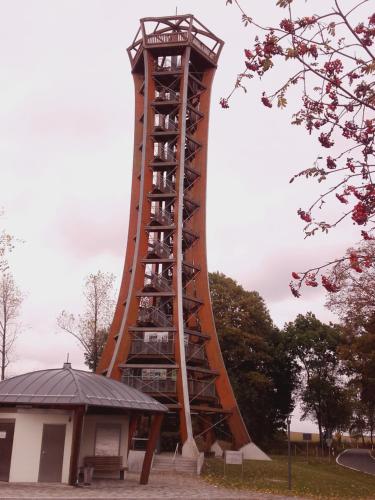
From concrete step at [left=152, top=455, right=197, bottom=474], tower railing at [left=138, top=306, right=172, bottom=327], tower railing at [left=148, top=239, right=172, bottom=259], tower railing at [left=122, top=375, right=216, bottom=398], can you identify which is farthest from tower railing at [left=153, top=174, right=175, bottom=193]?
concrete step at [left=152, top=455, right=197, bottom=474]

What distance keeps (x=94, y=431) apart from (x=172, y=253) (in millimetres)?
18044

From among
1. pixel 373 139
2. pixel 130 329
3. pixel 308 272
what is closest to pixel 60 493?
pixel 308 272

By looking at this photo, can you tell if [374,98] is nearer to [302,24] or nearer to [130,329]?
[302,24]

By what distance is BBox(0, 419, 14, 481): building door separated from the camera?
53.3 ft

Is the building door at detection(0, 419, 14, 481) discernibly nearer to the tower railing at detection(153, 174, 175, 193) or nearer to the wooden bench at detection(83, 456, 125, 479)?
the wooden bench at detection(83, 456, 125, 479)

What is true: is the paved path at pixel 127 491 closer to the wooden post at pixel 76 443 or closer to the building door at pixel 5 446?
the wooden post at pixel 76 443

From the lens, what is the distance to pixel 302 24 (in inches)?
242

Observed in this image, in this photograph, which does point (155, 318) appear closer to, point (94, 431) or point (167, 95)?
point (94, 431)

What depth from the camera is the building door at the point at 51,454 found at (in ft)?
53.7

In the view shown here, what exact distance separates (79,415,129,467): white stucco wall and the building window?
0.11 m

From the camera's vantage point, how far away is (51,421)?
1683cm

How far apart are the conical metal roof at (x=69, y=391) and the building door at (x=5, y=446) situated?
3.80ft

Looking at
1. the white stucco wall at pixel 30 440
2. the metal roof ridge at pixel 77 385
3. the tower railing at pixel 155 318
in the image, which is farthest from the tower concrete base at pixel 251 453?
the white stucco wall at pixel 30 440

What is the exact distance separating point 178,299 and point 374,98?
85.5 feet
